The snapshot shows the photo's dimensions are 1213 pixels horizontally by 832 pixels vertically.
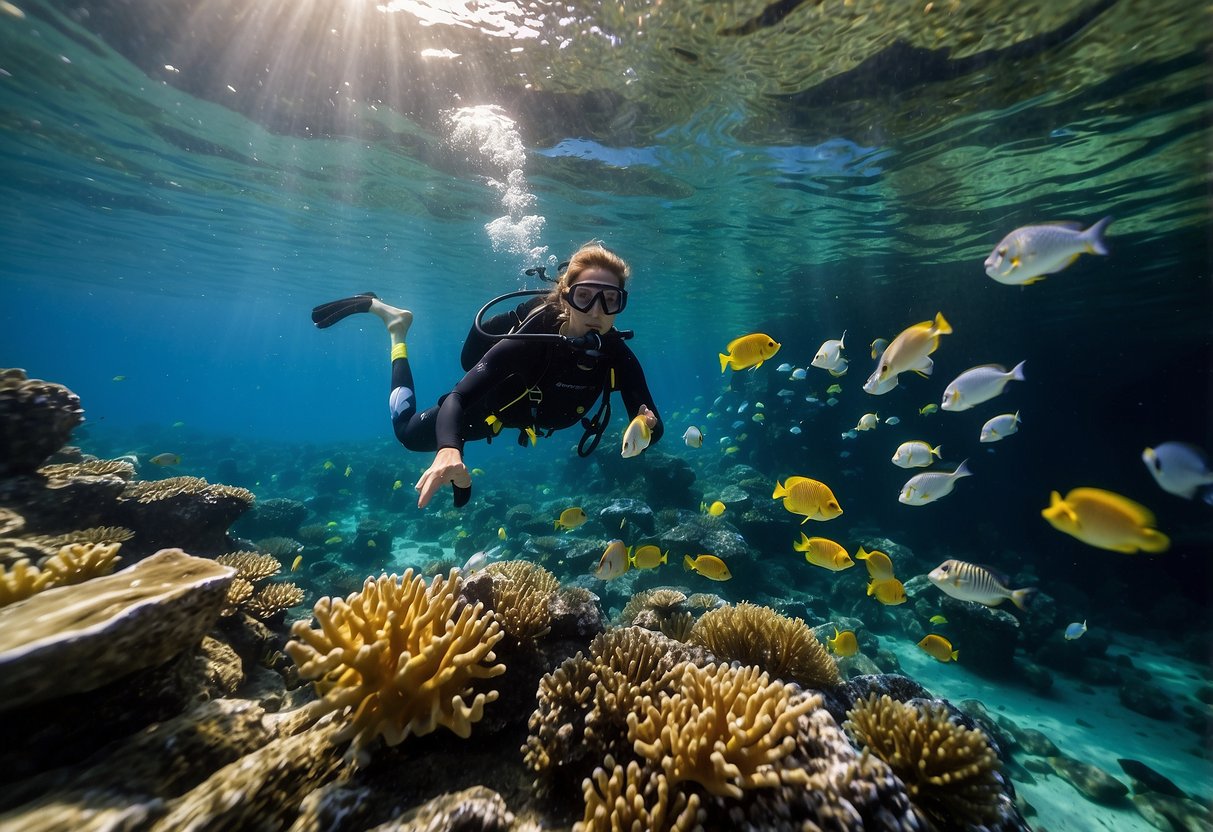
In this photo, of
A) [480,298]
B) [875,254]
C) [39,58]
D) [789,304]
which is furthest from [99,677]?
[480,298]

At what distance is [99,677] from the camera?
218cm

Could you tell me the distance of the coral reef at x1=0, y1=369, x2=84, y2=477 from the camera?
203 inches

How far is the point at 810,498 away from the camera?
5168 mm

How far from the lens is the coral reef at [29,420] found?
5.16 metres

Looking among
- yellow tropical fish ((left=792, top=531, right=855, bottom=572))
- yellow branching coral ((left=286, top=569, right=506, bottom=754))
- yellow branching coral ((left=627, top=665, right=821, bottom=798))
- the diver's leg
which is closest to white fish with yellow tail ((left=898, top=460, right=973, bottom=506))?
yellow tropical fish ((left=792, top=531, right=855, bottom=572))

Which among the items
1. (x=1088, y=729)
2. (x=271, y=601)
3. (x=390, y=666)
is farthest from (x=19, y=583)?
(x=1088, y=729)

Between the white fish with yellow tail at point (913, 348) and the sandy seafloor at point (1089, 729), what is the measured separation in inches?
260

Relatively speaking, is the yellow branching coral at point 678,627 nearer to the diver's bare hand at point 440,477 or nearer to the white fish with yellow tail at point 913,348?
the diver's bare hand at point 440,477

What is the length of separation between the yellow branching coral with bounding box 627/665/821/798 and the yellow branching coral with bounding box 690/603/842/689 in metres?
1.28

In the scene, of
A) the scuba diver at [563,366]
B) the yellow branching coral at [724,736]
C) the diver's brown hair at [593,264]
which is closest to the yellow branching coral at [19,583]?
the scuba diver at [563,366]

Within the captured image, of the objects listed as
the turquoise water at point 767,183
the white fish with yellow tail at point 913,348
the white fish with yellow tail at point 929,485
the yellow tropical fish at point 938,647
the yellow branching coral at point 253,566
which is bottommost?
the yellow tropical fish at point 938,647

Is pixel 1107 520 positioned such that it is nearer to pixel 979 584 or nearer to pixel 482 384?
pixel 979 584

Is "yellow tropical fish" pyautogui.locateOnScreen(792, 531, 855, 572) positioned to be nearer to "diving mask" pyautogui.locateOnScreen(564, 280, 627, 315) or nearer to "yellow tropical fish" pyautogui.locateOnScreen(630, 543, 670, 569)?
"yellow tropical fish" pyautogui.locateOnScreen(630, 543, 670, 569)

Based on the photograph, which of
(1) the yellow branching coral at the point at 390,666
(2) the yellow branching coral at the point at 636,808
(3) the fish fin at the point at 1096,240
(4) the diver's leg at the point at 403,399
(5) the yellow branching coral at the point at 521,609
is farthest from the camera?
(4) the diver's leg at the point at 403,399
